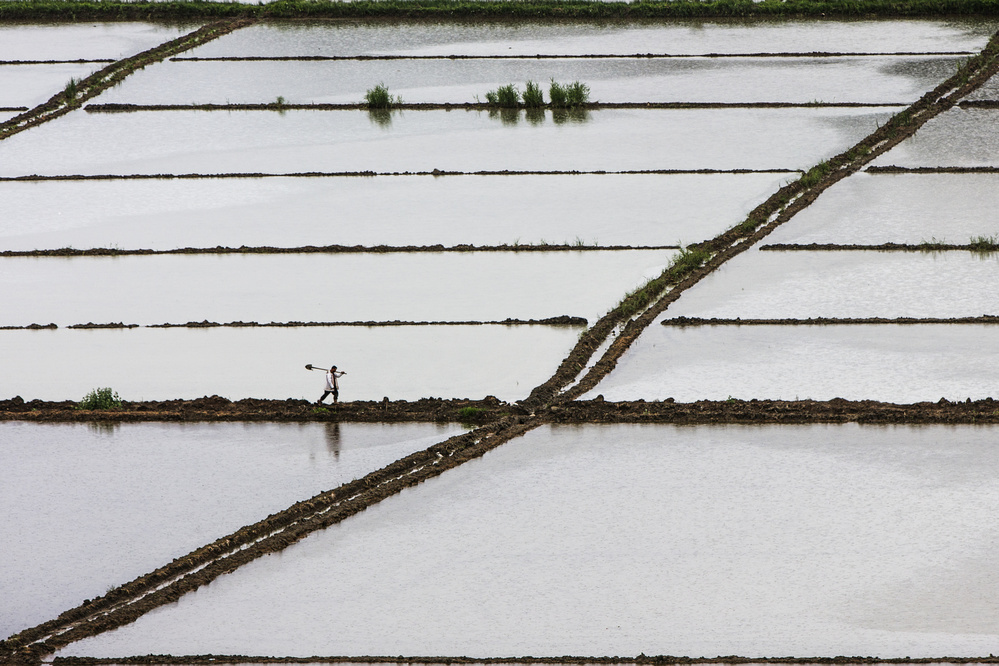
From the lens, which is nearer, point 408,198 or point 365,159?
point 408,198

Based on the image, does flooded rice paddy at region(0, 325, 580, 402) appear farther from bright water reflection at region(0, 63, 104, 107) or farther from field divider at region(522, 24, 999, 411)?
bright water reflection at region(0, 63, 104, 107)

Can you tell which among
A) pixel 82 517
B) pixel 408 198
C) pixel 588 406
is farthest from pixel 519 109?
pixel 82 517

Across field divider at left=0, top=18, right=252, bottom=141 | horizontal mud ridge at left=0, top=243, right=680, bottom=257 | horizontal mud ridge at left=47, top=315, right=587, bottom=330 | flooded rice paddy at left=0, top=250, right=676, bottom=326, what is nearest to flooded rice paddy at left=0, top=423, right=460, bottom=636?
horizontal mud ridge at left=47, top=315, right=587, bottom=330

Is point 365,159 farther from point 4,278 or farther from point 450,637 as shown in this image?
point 450,637

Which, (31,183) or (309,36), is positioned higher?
(309,36)

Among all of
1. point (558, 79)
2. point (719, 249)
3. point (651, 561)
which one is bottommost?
point (651, 561)

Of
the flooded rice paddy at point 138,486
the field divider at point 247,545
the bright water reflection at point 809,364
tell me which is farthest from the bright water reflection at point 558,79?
the field divider at point 247,545

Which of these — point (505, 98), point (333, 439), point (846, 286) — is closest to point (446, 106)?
point (505, 98)

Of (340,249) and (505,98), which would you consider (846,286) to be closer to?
(340,249)
